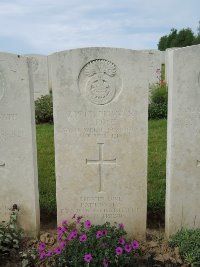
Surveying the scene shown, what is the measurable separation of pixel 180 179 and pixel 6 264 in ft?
6.98

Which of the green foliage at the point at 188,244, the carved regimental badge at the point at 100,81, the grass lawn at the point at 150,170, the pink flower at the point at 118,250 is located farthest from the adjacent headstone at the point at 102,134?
the pink flower at the point at 118,250

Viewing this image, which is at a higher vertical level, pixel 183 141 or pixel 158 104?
pixel 158 104

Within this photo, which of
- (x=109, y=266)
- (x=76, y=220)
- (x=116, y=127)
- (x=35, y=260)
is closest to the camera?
(x=109, y=266)

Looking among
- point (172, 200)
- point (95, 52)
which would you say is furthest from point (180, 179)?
point (95, 52)

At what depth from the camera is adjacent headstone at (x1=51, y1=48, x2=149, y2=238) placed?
3.70 meters

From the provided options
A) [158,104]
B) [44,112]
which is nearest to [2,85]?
[44,112]

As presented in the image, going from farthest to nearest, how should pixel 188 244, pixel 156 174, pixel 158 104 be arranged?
pixel 158 104
pixel 156 174
pixel 188 244

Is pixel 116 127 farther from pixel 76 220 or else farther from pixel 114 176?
pixel 76 220

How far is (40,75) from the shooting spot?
11.9 meters

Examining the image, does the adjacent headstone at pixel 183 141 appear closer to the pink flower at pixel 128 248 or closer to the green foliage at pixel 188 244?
the green foliage at pixel 188 244

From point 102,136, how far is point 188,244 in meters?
1.48

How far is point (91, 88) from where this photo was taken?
12.3 ft

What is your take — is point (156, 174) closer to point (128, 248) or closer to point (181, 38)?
point (128, 248)

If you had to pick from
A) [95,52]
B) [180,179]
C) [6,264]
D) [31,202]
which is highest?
[95,52]
